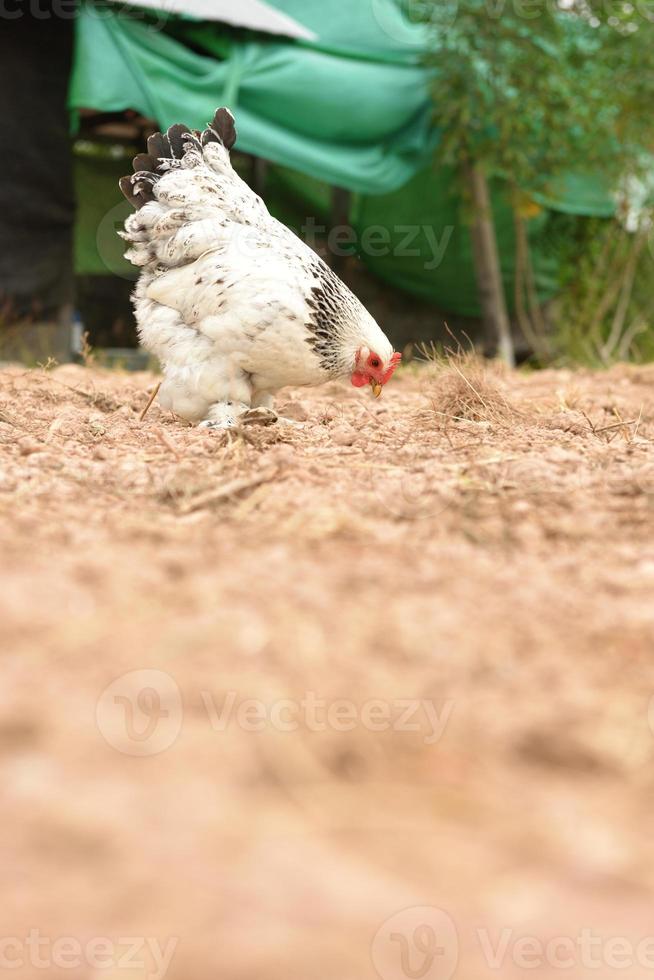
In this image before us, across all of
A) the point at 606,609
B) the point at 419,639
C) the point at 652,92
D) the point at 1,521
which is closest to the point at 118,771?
the point at 419,639

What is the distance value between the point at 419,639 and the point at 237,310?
1.94m

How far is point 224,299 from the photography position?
10.7 ft

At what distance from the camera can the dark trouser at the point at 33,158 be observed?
6434 millimetres

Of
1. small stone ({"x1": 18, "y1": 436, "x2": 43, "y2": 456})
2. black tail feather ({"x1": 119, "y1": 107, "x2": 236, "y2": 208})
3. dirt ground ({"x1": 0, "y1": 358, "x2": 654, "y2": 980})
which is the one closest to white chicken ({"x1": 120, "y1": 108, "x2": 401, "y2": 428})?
black tail feather ({"x1": 119, "y1": 107, "x2": 236, "y2": 208})

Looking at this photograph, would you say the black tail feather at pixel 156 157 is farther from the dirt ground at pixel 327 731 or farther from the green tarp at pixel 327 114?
the green tarp at pixel 327 114

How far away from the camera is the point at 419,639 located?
150cm

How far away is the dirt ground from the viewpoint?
0.97 m

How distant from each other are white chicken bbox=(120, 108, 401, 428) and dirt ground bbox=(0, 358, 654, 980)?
3.28ft

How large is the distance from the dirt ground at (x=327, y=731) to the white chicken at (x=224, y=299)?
1.00 metres

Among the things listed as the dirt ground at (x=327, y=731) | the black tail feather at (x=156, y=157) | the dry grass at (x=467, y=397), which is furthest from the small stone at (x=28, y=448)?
the dry grass at (x=467, y=397)

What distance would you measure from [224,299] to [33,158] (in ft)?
13.1

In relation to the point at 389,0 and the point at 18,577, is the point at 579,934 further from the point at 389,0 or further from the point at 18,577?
the point at 389,0

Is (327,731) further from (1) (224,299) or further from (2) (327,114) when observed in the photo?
(2) (327,114)

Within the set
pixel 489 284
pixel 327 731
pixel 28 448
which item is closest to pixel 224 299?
pixel 28 448
